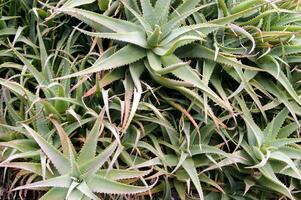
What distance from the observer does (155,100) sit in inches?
73.1

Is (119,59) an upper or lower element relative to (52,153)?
upper

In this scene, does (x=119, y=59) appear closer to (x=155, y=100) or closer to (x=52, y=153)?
(x=155, y=100)

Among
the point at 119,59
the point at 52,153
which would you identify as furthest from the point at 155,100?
the point at 52,153

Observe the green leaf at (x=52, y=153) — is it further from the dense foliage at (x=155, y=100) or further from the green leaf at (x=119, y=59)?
the green leaf at (x=119, y=59)

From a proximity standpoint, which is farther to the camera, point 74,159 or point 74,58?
point 74,58

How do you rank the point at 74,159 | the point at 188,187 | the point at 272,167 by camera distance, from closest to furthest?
the point at 74,159 < the point at 188,187 < the point at 272,167

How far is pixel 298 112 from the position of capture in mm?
1937

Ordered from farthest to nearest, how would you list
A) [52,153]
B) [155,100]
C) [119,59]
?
[155,100] < [119,59] < [52,153]

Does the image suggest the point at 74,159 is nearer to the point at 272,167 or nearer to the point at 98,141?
the point at 98,141

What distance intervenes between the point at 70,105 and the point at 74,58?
21 cm

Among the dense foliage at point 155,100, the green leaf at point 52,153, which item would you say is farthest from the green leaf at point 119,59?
the green leaf at point 52,153

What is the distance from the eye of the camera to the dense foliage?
1.71 metres

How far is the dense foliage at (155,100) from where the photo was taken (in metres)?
1.71

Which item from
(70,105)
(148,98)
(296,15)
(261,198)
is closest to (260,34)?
(296,15)
